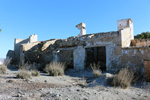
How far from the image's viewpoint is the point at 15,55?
17.8 m

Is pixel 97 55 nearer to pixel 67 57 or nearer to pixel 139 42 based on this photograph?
pixel 67 57

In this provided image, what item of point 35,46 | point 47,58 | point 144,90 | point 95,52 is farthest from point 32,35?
point 144,90

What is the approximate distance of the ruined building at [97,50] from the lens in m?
7.95

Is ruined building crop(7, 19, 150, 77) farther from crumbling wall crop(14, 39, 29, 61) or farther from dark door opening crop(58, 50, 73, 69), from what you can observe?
crumbling wall crop(14, 39, 29, 61)

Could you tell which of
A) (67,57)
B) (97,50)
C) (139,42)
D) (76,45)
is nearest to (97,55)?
(97,50)

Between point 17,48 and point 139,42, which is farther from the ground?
point 17,48

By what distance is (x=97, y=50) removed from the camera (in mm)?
12367

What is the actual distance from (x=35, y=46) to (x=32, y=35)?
16.5 feet

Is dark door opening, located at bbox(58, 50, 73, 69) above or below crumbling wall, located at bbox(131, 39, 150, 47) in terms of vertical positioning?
below

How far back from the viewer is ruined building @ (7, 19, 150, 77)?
7954 mm

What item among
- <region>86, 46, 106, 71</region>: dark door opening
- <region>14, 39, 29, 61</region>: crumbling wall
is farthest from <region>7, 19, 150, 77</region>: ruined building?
<region>14, 39, 29, 61</region>: crumbling wall

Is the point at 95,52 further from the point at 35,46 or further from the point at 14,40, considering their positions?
the point at 14,40

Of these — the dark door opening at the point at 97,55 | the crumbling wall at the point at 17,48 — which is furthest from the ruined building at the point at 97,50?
the crumbling wall at the point at 17,48

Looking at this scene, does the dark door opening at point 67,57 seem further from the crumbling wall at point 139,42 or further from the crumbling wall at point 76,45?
the crumbling wall at point 139,42
